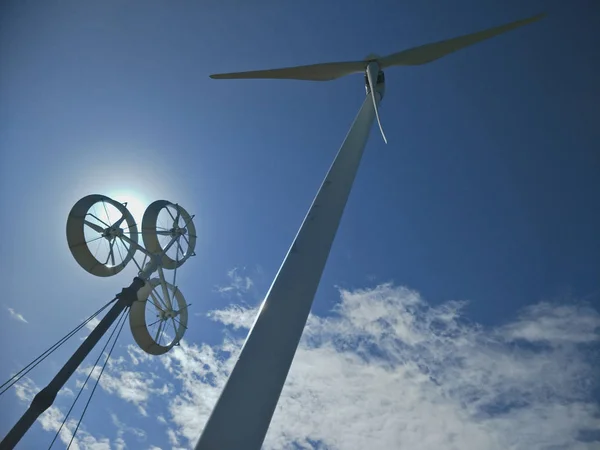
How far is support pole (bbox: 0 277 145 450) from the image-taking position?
14773 millimetres

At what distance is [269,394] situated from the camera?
4352 mm

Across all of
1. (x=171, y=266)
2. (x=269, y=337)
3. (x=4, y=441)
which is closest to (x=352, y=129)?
(x=269, y=337)

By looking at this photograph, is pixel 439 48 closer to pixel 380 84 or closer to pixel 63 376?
pixel 380 84

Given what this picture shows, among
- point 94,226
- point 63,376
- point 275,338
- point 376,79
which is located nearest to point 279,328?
point 275,338

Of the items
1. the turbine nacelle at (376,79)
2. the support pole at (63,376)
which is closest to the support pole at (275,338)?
the turbine nacelle at (376,79)

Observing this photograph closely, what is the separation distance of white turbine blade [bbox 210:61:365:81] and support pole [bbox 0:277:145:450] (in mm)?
12718

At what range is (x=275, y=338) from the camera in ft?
16.0

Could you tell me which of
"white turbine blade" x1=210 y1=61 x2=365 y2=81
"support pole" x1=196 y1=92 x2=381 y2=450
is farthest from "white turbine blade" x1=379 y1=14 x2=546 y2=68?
"support pole" x1=196 y1=92 x2=381 y2=450

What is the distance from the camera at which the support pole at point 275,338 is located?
393 cm

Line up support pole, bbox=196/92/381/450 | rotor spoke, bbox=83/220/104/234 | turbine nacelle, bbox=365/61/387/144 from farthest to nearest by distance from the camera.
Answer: rotor spoke, bbox=83/220/104/234
turbine nacelle, bbox=365/61/387/144
support pole, bbox=196/92/381/450

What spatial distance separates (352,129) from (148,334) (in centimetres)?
2345

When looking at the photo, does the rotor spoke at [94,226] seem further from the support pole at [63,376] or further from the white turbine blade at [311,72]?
the white turbine blade at [311,72]

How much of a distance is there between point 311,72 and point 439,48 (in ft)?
20.2

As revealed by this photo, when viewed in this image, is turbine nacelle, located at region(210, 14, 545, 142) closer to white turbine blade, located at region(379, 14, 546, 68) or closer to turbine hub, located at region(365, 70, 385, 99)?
white turbine blade, located at region(379, 14, 546, 68)
